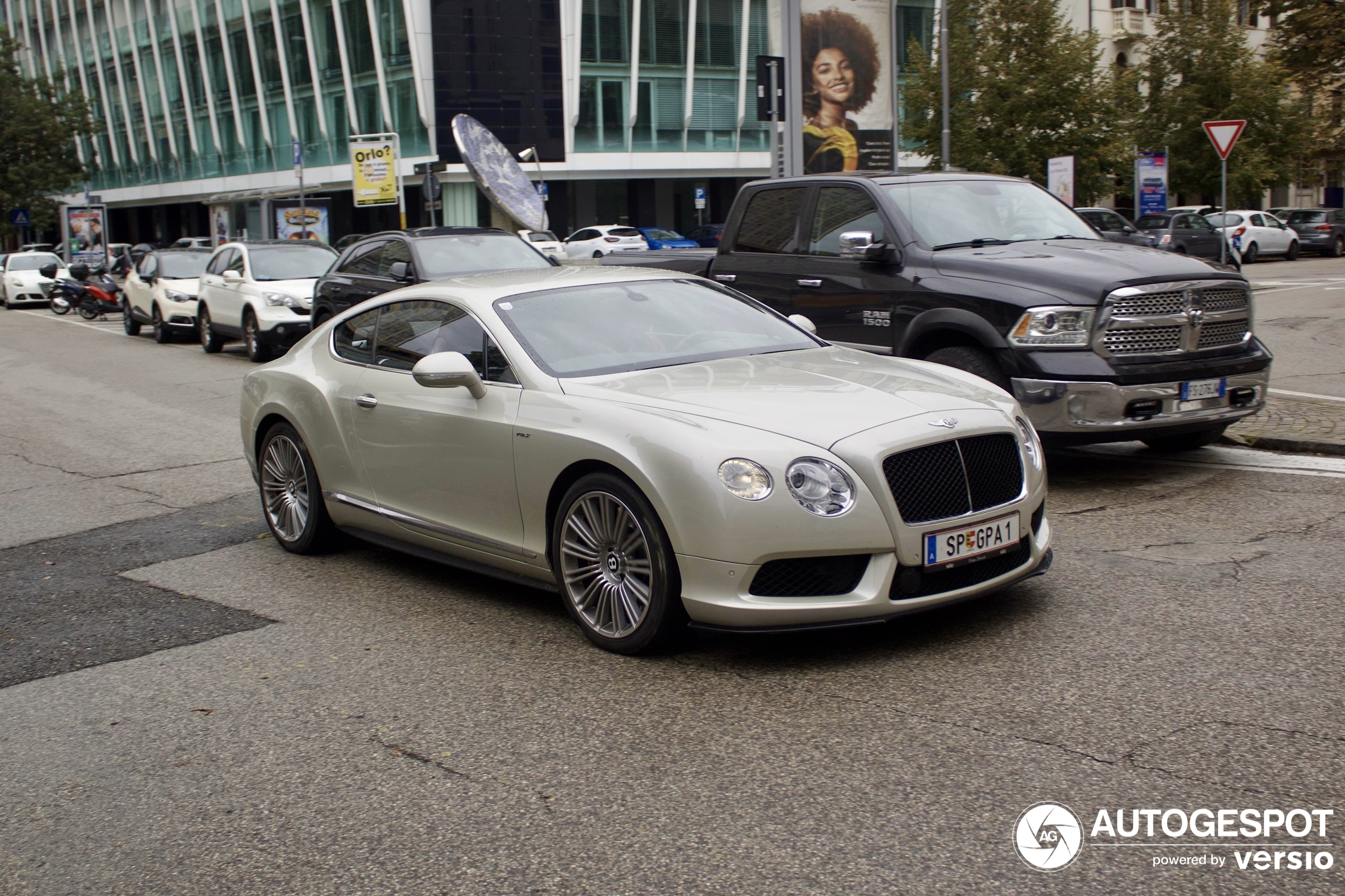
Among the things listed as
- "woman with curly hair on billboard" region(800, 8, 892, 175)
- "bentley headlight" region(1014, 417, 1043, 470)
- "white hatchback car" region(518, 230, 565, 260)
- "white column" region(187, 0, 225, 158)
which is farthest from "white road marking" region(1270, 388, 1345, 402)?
"white column" region(187, 0, 225, 158)

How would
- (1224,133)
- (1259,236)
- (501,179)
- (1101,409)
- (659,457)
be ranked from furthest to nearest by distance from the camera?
(501,179) < (1259,236) < (1224,133) < (1101,409) < (659,457)

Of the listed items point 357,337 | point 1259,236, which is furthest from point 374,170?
point 357,337

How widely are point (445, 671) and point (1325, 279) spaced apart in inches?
1139

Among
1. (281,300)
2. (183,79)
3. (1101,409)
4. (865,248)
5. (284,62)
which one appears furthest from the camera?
(183,79)

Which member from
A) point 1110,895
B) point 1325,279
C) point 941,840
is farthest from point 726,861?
point 1325,279

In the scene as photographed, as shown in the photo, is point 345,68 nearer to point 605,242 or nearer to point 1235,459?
point 605,242

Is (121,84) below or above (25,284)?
above

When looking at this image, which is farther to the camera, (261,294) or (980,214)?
(261,294)

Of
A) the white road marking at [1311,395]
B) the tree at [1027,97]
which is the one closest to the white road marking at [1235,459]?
the white road marking at [1311,395]

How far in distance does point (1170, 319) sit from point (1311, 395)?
13.1 feet

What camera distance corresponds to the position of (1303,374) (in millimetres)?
12398

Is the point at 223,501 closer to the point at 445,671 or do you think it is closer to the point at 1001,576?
the point at 445,671

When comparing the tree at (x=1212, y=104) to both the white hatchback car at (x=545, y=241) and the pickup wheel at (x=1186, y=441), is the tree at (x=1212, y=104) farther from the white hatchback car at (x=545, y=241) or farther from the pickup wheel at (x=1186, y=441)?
the pickup wheel at (x=1186, y=441)

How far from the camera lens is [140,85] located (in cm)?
7019
